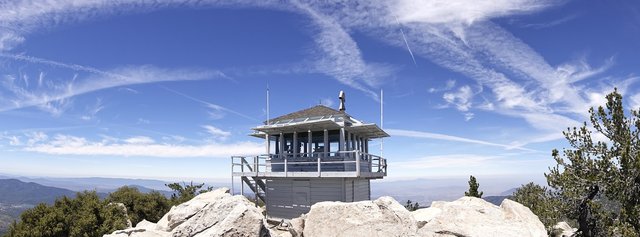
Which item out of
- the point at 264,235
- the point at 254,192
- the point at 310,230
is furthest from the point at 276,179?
the point at 264,235

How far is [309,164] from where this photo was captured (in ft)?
80.9

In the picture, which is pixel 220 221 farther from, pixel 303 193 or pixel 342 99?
pixel 342 99

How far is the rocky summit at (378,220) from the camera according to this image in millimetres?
13688

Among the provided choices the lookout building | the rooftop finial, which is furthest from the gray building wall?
the rooftop finial

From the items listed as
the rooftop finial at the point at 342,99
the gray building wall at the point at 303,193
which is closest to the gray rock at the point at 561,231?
the gray building wall at the point at 303,193

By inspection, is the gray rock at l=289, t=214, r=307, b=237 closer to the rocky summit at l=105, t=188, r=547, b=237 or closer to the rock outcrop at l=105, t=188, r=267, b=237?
the rocky summit at l=105, t=188, r=547, b=237

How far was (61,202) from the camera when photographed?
22.0 meters

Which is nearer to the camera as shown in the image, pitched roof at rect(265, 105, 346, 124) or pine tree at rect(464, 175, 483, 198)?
pine tree at rect(464, 175, 483, 198)

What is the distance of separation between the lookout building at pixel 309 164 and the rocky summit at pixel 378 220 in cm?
684

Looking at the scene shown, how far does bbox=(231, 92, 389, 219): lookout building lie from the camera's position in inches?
920

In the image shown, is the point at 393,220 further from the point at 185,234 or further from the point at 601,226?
the point at 601,226

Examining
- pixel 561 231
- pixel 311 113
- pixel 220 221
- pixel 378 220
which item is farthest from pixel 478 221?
pixel 311 113

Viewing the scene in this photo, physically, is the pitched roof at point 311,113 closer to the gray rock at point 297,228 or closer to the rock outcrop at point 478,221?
the gray rock at point 297,228

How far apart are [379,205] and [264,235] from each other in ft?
17.2
